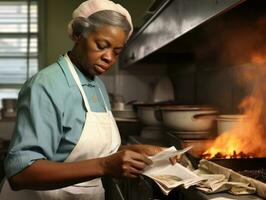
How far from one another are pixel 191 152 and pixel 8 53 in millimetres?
3908

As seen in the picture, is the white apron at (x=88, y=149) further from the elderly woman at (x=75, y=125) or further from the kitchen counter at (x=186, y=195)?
the kitchen counter at (x=186, y=195)

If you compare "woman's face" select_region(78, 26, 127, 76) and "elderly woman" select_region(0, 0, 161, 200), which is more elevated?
"woman's face" select_region(78, 26, 127, 76)

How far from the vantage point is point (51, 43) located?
4969mm

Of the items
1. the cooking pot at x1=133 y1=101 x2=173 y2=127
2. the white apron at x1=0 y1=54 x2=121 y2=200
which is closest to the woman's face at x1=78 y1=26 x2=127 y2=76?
the white apron at x1=0 y1=54 x2=121 y2=200

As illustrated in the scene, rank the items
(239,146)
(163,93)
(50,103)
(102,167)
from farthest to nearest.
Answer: (163,93)
(239,146)
(50,103)
(102,167)

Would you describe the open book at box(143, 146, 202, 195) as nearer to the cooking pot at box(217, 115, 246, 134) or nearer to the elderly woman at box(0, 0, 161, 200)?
the elderly woman at box(0, 0, 161, 200)

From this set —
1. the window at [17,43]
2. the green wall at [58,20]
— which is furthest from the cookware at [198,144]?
the window at [17,43]

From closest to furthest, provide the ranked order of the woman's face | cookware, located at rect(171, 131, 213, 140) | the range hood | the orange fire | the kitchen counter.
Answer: the kitchen counter, the range hood, the woman's face, the orange fire, cookware, located at rect(171, 131, 213, 140)

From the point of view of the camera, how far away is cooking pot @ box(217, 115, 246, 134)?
1825mm

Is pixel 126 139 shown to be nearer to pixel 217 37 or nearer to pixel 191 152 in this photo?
pixel 217 37

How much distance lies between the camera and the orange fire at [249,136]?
179 centimetres

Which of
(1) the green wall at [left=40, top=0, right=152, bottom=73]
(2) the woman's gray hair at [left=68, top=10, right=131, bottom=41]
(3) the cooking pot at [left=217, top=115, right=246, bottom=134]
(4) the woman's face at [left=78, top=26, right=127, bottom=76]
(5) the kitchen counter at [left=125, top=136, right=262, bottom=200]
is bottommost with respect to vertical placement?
(5) the kitchen counter at [left=125, top=136, right=262, bottom=200]

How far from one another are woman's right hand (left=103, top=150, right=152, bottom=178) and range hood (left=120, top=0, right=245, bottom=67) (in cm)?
52

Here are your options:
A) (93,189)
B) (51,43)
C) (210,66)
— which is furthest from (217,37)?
(51,43)
